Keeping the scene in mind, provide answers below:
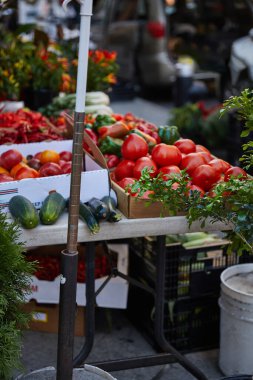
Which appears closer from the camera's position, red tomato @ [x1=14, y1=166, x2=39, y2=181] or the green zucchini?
the green zucchini

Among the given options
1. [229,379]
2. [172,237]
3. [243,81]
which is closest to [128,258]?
[172,237]

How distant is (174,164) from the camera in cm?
328

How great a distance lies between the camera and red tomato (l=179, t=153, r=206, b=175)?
323 centimetres

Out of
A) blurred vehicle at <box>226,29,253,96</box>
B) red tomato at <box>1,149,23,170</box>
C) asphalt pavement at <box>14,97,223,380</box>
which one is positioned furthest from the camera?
blurred vehicle at <box>226,29,253,96</box>

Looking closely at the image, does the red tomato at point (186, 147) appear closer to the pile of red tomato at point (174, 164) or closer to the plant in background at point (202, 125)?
the pile of red tomato at point (174, 164)

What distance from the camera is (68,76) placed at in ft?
19.6

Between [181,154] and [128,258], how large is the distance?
106cm

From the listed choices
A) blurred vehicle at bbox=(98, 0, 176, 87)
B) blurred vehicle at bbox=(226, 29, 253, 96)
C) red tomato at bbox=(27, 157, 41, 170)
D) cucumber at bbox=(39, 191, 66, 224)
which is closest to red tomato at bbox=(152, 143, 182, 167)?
cucumber at bbox=(39, 191, 66, 224)

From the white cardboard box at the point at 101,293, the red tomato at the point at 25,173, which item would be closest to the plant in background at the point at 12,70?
the white cardboard box at the point at 101,293

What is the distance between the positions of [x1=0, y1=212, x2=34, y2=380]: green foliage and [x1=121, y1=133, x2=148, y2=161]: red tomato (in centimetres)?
106

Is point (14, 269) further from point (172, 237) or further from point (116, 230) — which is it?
point (172, 237)

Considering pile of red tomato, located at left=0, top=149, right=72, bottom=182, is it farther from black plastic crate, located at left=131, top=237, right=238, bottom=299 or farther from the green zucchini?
black plastic crate, located at left=131, top=237, right=238, bottom=299

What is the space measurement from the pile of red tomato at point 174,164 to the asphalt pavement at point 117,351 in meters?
1.07

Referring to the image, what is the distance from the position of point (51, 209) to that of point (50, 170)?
0.55 metres
